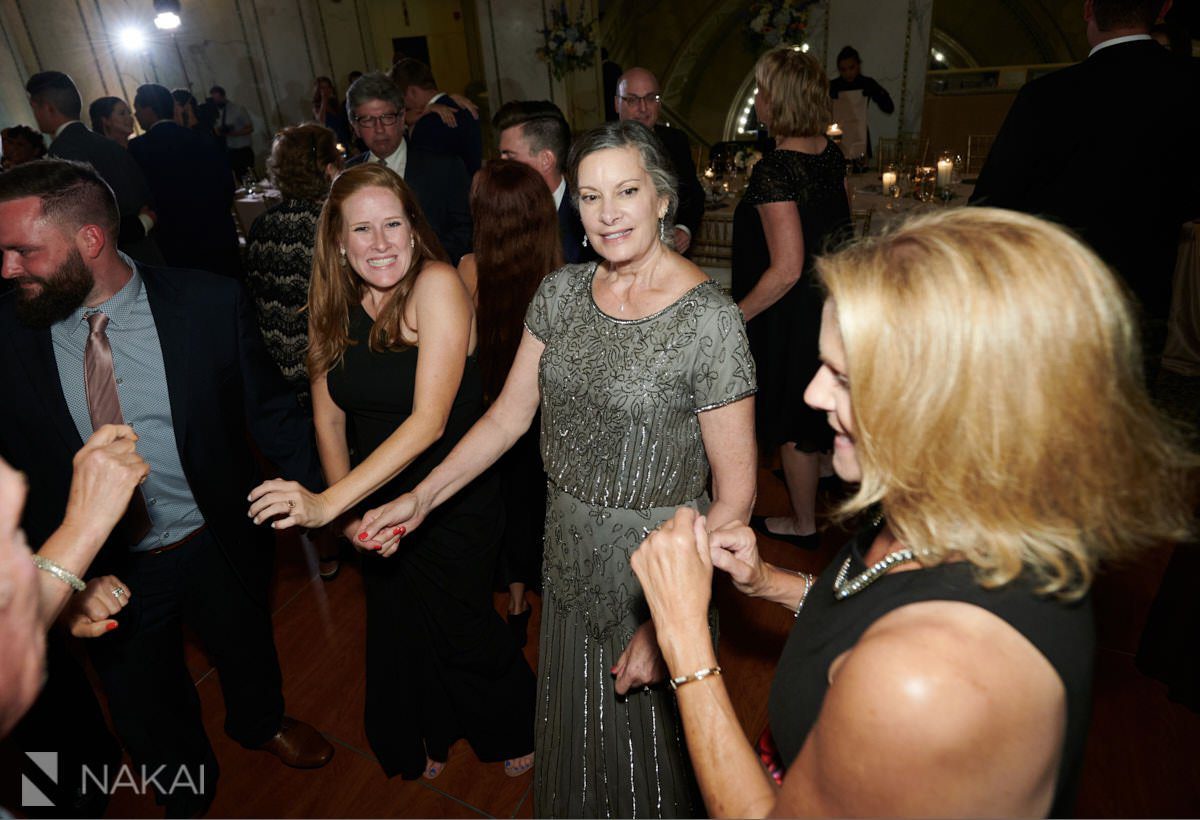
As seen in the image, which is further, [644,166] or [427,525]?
[427,525]

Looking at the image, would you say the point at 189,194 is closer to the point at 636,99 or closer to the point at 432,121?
the point at 432,121

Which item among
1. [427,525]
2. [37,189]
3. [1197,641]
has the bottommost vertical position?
[1197,641]

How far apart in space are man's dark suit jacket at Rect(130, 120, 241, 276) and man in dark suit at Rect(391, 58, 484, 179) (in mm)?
1403

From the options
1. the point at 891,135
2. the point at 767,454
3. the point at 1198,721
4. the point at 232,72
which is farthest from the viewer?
the point at 232,72

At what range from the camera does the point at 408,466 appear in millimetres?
A: 1959

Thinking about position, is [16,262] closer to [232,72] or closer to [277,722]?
[277,722]

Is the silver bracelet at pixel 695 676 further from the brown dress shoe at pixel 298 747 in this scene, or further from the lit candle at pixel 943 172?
the lit candle at pixel 943 172

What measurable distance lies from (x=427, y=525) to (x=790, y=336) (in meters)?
1.80

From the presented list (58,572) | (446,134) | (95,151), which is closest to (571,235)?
(446,134)

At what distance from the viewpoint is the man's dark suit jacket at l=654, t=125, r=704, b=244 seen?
380 cm

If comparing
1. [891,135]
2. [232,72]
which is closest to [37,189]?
[891,135]

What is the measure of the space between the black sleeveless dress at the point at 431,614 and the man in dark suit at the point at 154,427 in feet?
1.00

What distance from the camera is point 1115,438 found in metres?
0.78

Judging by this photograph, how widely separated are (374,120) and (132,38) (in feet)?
27.2
